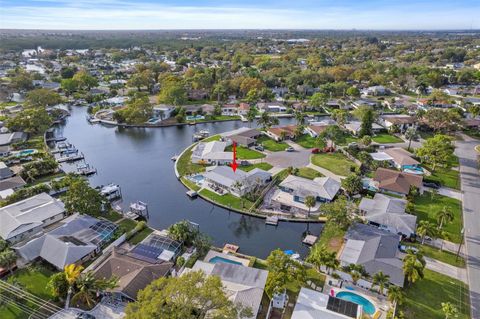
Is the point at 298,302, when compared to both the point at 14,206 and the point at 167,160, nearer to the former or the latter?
the point at 14,206

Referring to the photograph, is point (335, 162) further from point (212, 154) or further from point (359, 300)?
point (359, 300)

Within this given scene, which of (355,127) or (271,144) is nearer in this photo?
(271,144)

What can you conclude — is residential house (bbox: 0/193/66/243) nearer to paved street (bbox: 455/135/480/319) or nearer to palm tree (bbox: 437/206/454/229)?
paved street (bbox: 455/135/480/319)

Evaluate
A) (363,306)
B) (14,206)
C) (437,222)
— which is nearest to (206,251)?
(363,306)

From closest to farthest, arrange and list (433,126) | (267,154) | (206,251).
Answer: (206,251), (267,154), (433,126)

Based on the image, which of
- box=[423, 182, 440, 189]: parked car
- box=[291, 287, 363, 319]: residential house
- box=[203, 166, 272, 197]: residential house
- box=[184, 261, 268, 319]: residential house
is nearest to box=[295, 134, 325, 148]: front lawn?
box=[203, 166, 272, 197]: residential house

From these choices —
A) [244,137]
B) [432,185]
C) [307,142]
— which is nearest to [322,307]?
[432,185]
